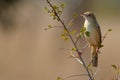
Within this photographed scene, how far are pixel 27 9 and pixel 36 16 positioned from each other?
785 mm

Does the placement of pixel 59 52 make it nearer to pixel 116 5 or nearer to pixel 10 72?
pixel 10 72

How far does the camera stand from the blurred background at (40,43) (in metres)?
8.69

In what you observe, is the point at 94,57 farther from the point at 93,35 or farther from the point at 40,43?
the point at 40,43

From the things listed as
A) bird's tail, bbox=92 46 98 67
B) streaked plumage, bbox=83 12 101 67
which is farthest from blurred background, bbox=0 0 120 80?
bird's tail, bbox=92 46 98 67

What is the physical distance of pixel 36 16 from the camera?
45.3ft

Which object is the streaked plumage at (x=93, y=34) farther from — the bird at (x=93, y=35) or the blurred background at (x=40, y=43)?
the blurred background at (x=40, y=43)

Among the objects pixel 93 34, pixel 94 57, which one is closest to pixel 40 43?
pixel 93 34

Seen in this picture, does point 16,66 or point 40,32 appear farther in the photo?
point 40,32

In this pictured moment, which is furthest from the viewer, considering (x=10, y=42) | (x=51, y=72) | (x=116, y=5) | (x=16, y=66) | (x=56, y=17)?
(x=116, y=5)

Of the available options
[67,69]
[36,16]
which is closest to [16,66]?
[67,69]

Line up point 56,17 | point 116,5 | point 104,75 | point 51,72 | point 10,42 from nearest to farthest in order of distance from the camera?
1. point 56,17
2. point 104,75
3. point 51,72
4. point 10,42
5. point 116,5

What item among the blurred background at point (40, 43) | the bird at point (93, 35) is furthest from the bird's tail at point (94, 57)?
the blurred background at point (40, 43)

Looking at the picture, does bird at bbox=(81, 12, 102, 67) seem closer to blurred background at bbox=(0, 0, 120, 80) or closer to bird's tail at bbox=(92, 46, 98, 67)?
bird's tail at bbox=(92, 46, 98, 67)

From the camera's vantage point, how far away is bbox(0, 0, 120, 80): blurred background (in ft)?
28.5
